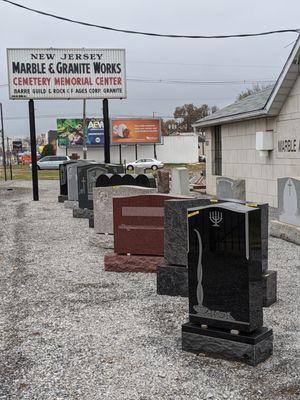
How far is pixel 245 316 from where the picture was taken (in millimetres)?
4602

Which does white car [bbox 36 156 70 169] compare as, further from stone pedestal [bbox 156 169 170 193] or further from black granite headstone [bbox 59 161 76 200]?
stone pedestal [bbox 156 169 170 193]

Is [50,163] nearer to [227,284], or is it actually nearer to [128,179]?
[128,179]

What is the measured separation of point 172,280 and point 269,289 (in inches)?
49.7

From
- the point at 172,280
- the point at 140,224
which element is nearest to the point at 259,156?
the point at 140,224

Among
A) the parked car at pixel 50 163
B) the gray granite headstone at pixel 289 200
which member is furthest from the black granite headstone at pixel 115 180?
the parked car at pixel 50 163

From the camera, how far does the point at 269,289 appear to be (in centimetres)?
634

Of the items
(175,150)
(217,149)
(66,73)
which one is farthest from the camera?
(175,150)

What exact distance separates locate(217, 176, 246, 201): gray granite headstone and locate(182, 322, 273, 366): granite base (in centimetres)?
822

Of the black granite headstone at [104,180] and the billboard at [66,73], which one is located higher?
the billboard at [66,73]

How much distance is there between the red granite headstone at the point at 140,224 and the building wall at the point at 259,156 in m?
8.24

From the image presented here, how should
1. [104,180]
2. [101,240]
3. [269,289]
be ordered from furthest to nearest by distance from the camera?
[104,180], [101,240], [269,289]

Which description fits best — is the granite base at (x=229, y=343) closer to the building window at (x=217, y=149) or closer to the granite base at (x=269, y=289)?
the granite base at (x=269, y=289)

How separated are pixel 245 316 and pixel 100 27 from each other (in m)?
13.1

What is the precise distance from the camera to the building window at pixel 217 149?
2150 centimetres
